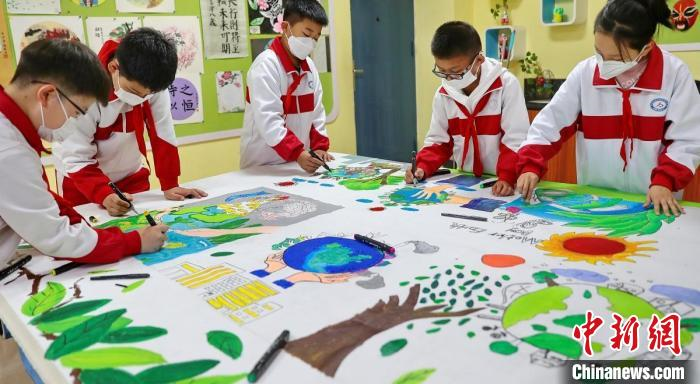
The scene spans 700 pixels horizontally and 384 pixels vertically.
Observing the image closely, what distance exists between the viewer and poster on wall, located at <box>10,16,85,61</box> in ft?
7.16

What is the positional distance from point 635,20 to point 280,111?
48.6 inches

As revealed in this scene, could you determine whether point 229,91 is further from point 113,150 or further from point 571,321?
point 571,321

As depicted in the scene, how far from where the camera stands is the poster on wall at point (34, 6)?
2160 millimetres

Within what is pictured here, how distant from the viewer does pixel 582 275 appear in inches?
36.6

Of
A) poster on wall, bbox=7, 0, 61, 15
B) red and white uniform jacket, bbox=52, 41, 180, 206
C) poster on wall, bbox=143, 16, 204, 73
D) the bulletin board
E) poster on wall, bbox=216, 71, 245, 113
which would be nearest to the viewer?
red and white uniform jacket, bbox=52, 41, 180, 206

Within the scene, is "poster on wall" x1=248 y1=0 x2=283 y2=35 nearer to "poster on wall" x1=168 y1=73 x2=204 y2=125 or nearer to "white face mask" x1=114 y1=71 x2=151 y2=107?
"poster on wall" x1=168 y1=73 x2=204 y2=125

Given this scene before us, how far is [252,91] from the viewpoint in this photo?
2.03 metres

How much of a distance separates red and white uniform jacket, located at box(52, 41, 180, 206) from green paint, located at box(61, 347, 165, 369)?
887 millimetres

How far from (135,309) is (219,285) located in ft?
0.49

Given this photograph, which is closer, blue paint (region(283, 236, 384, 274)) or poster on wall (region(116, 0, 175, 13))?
blue paint (region(283, 236, 384, 274))

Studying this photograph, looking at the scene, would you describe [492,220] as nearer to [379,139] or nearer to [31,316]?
[31,316]

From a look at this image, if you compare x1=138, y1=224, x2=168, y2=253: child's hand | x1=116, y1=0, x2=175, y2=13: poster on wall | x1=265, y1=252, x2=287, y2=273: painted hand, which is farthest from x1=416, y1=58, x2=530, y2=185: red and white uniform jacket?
x1=116, y1=0, x2=175, y2=13: poster on wall

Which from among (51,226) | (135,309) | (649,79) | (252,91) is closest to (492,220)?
(649,79)

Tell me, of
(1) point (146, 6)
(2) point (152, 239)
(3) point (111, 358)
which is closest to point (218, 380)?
(3) point (111, 358)
